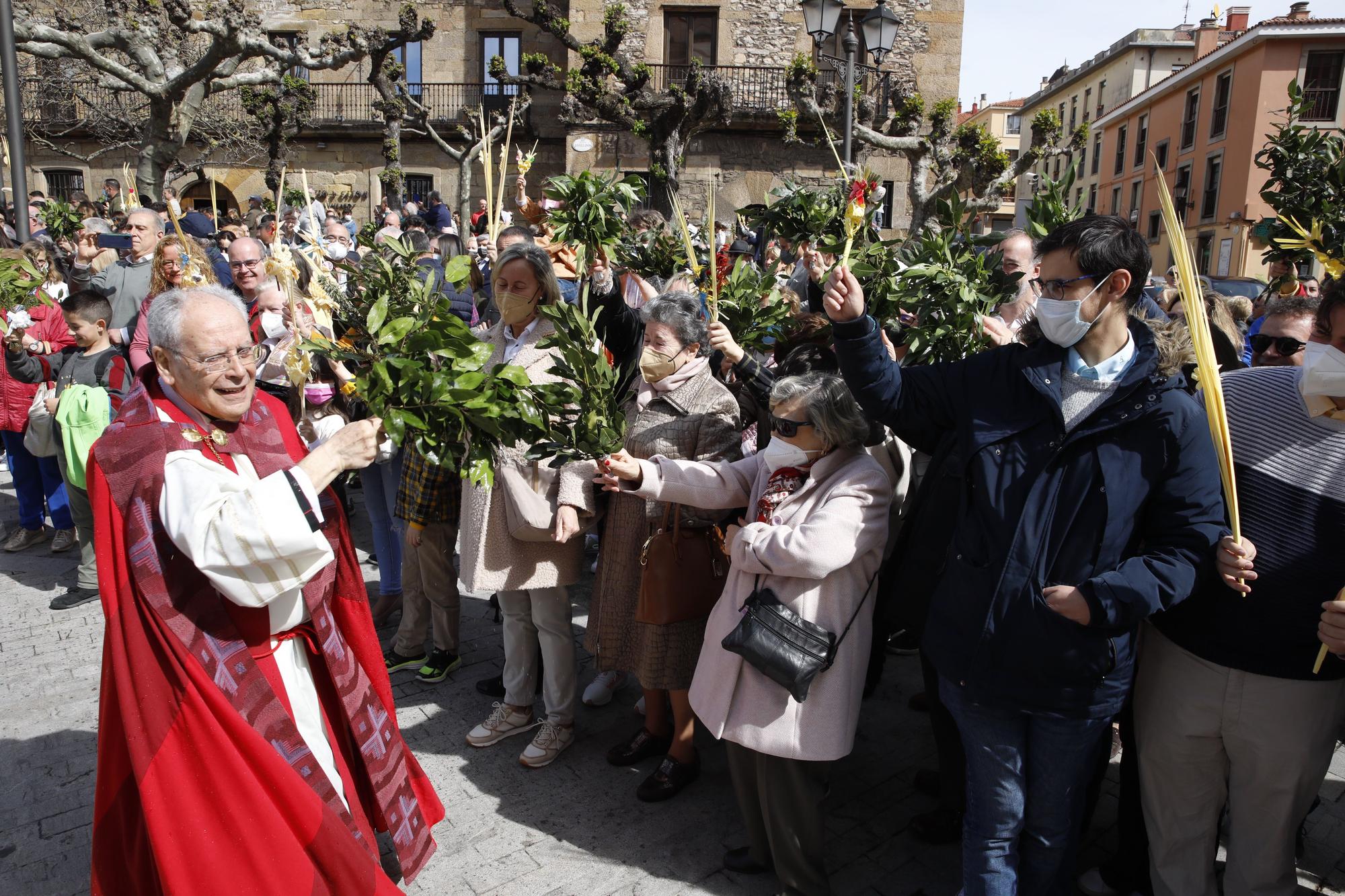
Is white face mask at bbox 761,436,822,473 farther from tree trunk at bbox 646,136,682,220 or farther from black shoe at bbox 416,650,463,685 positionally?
tree trunk at bbox 646,136,682,220

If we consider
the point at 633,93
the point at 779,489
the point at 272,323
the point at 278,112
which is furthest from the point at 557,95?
the point at 779,489

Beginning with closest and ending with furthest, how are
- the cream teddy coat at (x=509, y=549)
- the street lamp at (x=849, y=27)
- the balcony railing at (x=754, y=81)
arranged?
the cream teddy coat at (x=509, y=549) < the street lamp at (x=849, y=27) < the balcony railing at (x=754, y=81)

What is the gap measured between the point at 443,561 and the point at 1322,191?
3.93m

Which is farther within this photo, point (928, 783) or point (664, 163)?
point (664, 163)

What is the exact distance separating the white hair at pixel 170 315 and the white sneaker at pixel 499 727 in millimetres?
2133

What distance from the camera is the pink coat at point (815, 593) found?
2.65 m

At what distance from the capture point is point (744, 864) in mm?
2975

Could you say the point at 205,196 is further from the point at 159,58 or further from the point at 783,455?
the point at 783,455

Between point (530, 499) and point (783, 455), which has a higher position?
point (783, 455)

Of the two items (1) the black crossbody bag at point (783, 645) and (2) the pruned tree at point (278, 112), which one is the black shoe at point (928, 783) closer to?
(1) the black crossbody bag at point (783, 645)

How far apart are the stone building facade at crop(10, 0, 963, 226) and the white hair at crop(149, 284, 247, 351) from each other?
18404 mm

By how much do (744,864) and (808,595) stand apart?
990 millimetres

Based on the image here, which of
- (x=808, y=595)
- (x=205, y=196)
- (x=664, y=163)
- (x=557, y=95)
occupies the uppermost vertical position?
(x=557, y=95)

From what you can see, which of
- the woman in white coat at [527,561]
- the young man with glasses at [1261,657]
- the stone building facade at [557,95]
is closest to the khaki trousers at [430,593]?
the woman in white coat at [527,561]
